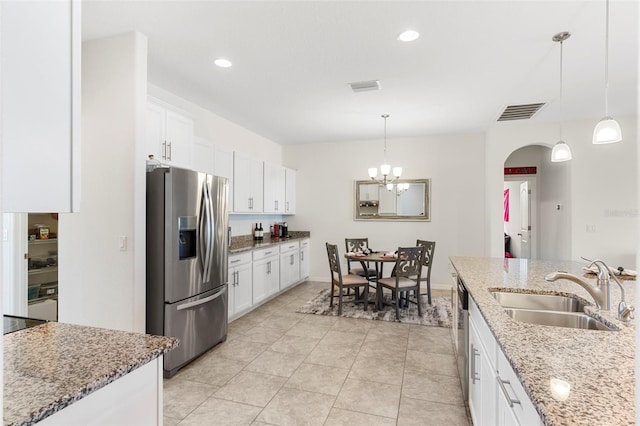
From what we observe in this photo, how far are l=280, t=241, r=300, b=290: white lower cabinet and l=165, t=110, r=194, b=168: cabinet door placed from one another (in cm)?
232

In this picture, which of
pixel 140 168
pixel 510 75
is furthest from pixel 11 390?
pixel 510 75

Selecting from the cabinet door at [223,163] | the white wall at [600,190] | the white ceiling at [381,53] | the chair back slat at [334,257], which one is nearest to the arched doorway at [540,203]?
the white wall at [600,190]

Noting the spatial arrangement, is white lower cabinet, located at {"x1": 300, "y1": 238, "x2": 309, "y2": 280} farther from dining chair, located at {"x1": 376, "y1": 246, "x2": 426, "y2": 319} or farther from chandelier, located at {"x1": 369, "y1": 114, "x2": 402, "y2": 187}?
dining chair, located at {"x1": 376, "y1": 246, "x2": 426, "y2": 319}

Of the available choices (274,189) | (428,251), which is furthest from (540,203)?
(274,189)

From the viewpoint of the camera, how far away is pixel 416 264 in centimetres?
443

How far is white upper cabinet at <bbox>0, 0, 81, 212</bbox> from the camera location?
0.72 meters

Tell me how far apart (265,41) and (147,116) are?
121 cm

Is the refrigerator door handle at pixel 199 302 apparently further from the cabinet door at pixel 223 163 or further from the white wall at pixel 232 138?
the white wall at pixel 232 138

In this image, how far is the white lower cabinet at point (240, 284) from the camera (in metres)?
3.98

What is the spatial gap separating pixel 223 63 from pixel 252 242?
294 cm

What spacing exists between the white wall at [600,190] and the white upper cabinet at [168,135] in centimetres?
488

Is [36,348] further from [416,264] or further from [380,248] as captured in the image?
[380,248]

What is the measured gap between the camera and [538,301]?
216cm

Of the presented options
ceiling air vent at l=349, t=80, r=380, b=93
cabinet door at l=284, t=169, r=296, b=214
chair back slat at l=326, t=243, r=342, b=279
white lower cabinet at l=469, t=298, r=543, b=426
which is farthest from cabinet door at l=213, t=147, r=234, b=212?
white lower cabinet at l=469, t=298, r=543, b=426
